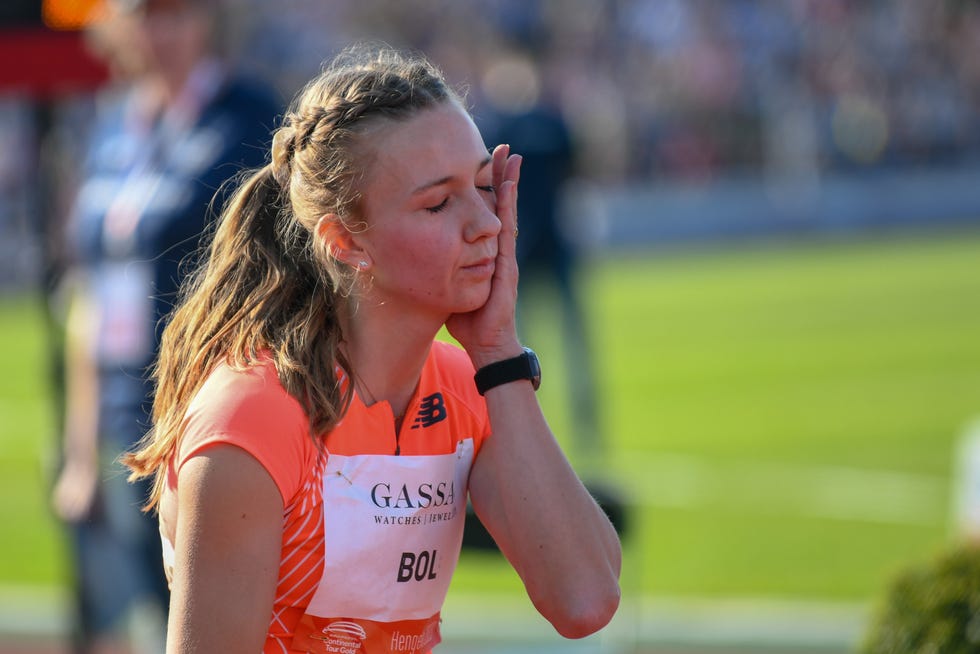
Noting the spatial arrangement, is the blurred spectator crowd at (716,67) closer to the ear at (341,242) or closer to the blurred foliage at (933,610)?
the blurred foliage at (933,610)

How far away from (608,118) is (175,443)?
74.2ft

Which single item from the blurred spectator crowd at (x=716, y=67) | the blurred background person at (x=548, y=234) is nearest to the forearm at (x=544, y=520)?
the blurred background person at (x=548, y=234)

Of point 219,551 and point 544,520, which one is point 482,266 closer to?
point 544,520

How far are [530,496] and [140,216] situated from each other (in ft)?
6.03

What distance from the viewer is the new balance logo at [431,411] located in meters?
2.32

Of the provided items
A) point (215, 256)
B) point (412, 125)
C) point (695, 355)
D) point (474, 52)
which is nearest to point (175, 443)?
point (215, 256)

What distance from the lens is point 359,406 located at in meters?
2.23

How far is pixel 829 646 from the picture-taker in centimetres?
580

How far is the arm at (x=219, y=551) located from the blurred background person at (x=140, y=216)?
5.16ft

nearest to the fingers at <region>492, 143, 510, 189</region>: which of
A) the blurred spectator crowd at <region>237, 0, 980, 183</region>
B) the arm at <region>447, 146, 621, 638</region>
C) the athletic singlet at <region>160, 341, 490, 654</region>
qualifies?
the arm at <region>447, 146, 621, 638</region>

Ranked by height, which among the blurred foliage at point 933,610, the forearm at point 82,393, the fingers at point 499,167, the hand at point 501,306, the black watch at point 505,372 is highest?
the fingers at point 499,167

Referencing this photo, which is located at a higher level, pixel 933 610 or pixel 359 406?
pixel 359 406

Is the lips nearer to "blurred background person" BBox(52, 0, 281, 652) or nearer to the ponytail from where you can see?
the ponytail

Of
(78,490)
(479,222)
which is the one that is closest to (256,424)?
(479,222)
